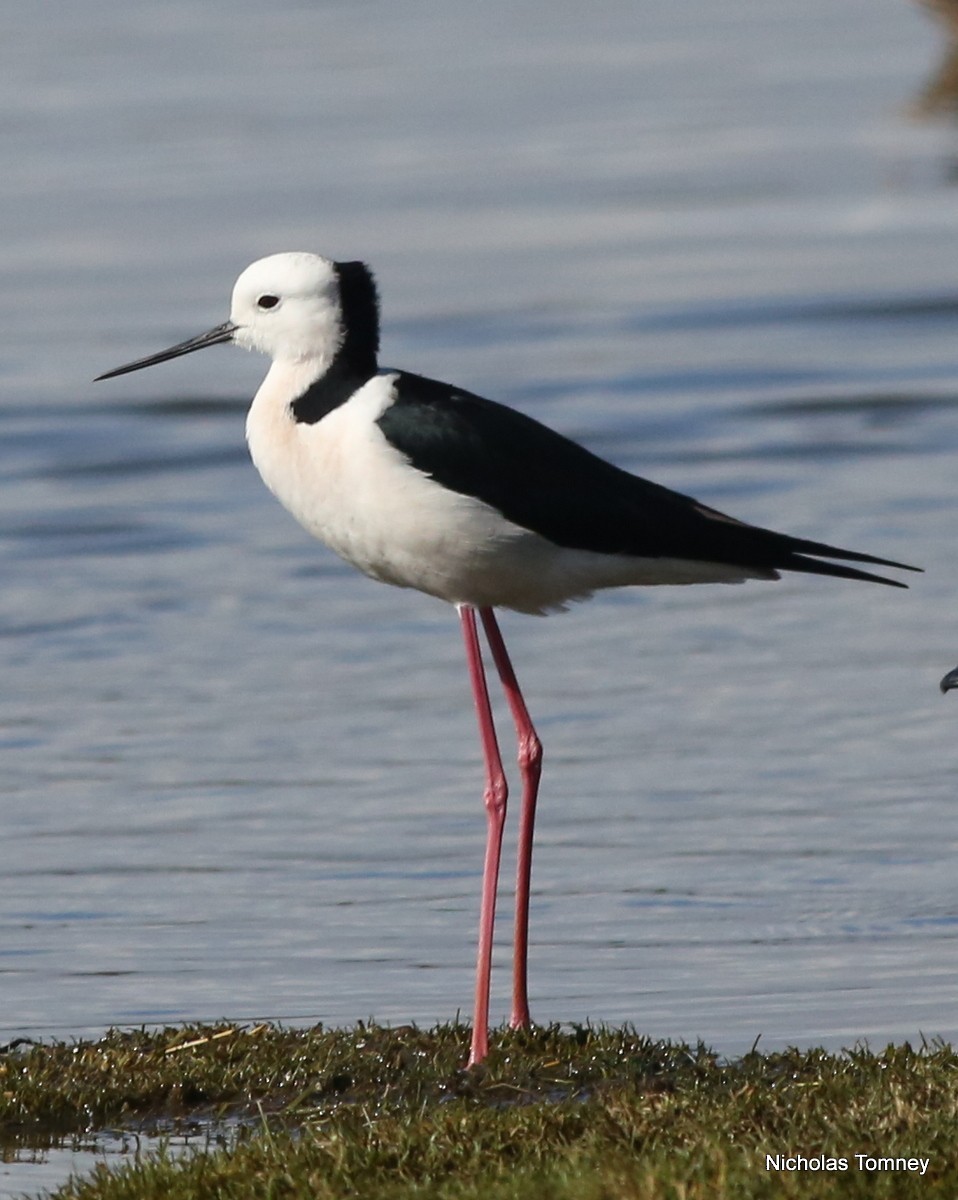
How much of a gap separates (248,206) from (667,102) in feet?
28.1

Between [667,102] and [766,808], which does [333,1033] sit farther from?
[667,102]

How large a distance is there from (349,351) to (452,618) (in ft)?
19.7

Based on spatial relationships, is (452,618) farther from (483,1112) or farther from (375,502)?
(483,1112)

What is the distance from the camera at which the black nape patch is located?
7.12m

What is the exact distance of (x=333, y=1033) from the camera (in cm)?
692

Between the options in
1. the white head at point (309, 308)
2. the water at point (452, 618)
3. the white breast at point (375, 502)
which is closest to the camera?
the white breast at point (375, 502)

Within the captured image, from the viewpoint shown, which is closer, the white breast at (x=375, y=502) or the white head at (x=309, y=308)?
the white breast at (x=375, y=502)

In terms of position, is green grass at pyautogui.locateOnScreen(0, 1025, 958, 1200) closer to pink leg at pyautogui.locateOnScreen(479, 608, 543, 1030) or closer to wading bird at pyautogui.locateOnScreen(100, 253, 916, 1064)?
pink leg at pyautogui.locateOnScreen(479, 608, 543, 1030)

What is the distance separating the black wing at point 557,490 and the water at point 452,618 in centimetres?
140

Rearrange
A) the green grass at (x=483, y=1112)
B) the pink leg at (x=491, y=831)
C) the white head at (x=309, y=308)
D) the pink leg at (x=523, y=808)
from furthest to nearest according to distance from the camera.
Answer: the white head at (x=309, y=308)
the pink leg at (x=523, y=808)
the pink leg at (x=491, y=831)
the green grass at (x=483, y=1112)

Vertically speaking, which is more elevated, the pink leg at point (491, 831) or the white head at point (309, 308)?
the white head at point (309, 308)

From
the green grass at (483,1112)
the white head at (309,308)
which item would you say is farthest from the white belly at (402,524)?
the green grass at (483,1112)

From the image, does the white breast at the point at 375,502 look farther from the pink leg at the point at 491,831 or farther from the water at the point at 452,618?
the water at the point at 452,618

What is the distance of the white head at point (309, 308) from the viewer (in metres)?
7.20
